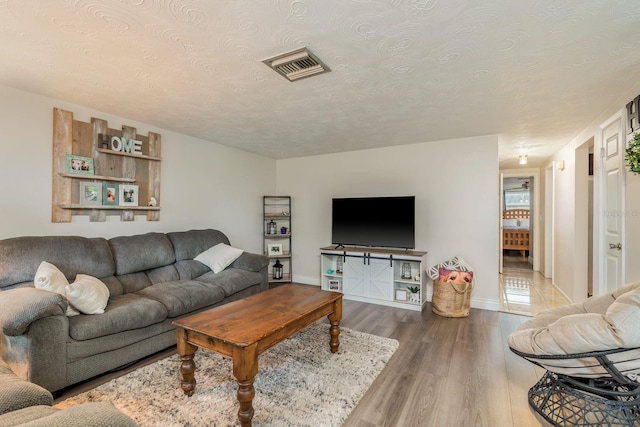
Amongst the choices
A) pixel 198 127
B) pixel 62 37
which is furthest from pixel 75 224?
pixel 62 37

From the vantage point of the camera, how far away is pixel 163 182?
Answer: 11.9 ft

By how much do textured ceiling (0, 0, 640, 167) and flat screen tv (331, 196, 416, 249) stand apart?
118 cm

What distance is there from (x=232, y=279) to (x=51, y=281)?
155 centimetres

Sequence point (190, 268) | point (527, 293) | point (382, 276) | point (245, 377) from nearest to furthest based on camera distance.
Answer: point (245, 377) < point (190, 268) < point (382, 276) < point (527, 293)

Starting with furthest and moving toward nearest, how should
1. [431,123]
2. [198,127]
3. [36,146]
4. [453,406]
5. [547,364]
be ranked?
1. [198,127]
2. [431,123]
3. [36,146]
4. [453,406]
5. [547,364]

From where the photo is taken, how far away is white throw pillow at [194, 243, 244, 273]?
3506 millimetres

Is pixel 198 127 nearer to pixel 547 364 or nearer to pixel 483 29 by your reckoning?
pixel 483 29

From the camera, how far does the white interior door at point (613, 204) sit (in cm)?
264

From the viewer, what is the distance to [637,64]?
6.57 ft

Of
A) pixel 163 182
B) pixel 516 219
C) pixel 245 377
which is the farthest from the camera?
pixel 516 219

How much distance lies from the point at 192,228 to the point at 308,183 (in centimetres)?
208

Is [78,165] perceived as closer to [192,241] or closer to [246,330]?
[192,241]

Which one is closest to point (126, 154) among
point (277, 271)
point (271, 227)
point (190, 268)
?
point (190, 268)

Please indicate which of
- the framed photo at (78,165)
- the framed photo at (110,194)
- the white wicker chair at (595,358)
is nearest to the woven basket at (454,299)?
the white wicker chair at (595,358)
